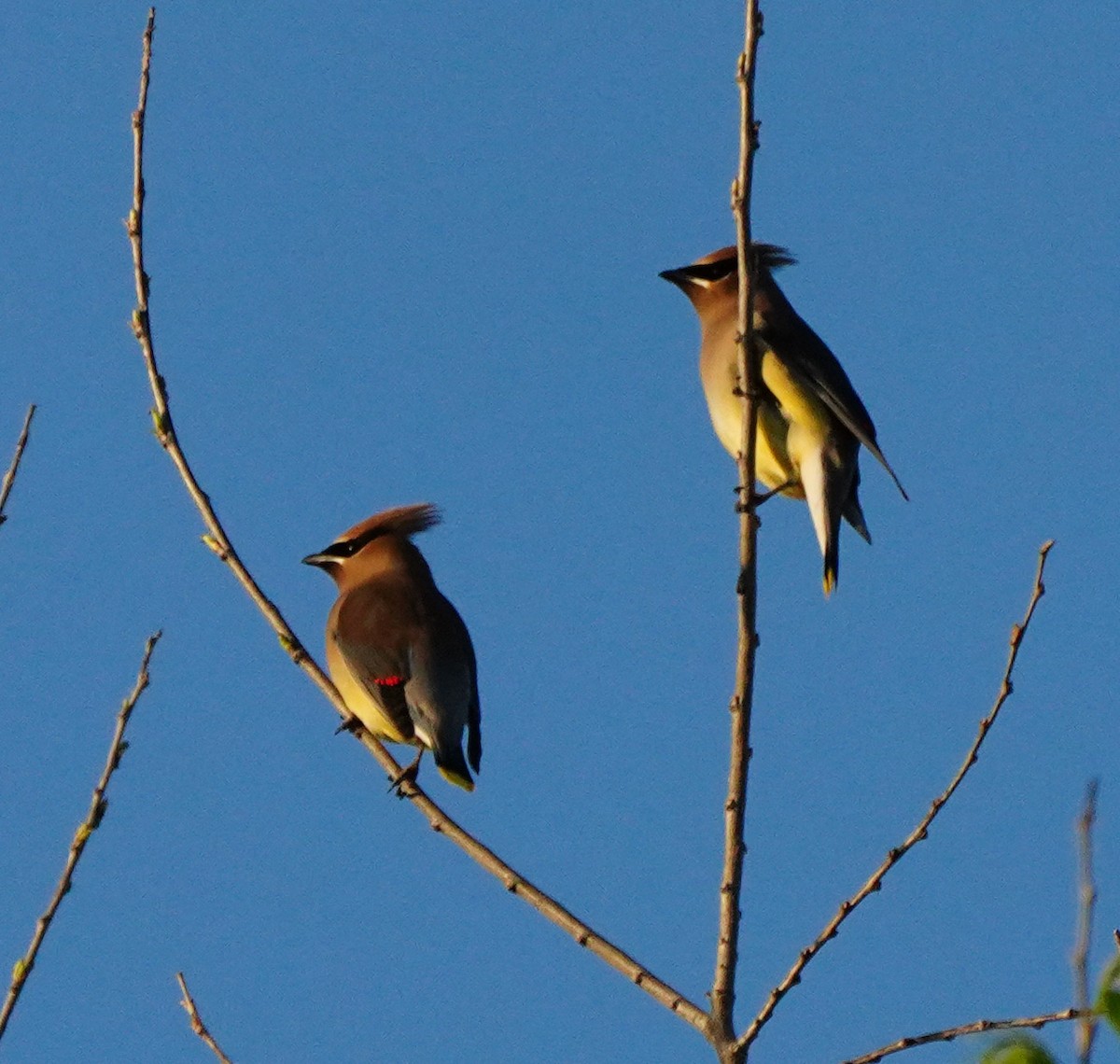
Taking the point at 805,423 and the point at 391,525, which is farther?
the point at 391,525

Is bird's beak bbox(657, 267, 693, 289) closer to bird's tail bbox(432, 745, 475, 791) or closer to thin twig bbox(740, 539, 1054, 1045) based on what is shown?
bird's tail bbox(432, 745, 475, 791)

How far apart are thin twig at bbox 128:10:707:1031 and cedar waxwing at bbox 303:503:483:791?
4.38ft

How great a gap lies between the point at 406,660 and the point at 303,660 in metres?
1.68

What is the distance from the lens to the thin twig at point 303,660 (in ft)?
9.30

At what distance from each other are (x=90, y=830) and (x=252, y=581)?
1.02 m

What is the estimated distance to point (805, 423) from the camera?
5.35m

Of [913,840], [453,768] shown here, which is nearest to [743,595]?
[913,840]

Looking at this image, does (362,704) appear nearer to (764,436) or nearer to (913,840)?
(764,436)

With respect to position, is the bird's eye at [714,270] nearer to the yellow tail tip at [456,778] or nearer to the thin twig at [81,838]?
the yellow tail tip at [456,778]

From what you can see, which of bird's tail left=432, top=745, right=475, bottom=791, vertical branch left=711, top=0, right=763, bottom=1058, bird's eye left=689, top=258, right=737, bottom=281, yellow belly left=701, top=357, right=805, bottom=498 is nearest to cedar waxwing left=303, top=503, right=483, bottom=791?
bird's tail left=432, top=745, right=475, bottom=791

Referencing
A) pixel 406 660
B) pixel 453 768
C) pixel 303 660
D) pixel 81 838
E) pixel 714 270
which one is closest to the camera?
pixel 81 838

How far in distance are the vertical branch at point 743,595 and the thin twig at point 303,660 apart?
0.24 ft

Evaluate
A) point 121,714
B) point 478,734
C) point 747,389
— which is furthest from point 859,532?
point 121,714

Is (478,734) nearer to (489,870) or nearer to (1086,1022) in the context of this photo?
(489,870)
